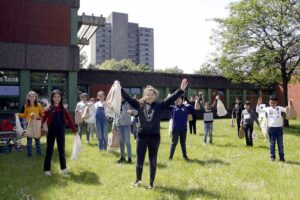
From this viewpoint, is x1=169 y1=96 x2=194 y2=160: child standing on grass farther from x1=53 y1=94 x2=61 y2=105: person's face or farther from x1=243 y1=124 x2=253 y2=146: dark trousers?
x1=243 y1=124 x2=253 y2=146: dark trousers

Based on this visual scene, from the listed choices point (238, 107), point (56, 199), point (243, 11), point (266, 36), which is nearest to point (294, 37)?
point (266, 36)

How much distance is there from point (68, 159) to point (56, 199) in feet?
13.1

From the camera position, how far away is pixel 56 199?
5.98 metres

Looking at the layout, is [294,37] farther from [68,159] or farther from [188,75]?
[68,159]

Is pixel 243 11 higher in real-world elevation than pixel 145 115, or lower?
higher

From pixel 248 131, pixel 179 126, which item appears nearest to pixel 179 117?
pixel 179 126

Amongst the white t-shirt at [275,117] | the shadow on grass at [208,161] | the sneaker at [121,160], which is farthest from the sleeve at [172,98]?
the white t-shirt at [275,117]

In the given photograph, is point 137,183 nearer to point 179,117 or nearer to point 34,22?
point 179,117

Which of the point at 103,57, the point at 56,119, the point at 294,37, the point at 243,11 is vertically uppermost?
the point at 103,57

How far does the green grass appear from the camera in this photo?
6273mm

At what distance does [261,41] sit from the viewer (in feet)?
74.4

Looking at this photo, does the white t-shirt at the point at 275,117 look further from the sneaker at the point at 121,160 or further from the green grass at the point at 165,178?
the sneaker at the point at 121,160

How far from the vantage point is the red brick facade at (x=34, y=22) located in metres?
20.3

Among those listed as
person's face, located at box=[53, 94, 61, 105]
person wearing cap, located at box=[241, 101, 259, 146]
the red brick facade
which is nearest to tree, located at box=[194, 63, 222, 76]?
the red brick facade
